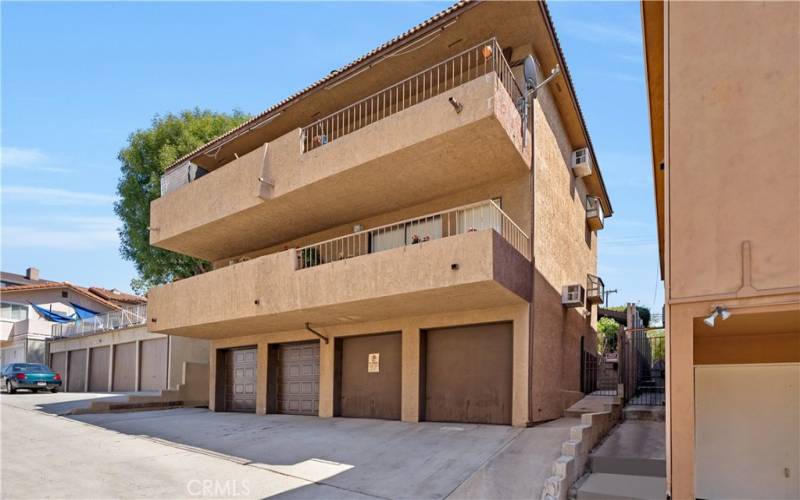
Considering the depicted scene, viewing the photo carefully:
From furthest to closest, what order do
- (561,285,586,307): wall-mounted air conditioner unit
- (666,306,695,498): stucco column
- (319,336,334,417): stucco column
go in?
(319,336,334,417): stucco column < (561,285,586,307): wall-mounted air conditioner unit < (666,306,695,498): stucco column

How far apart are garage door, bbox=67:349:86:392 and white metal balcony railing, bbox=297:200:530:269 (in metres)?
→ 22.9

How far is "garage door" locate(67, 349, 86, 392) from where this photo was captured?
31.5 meters

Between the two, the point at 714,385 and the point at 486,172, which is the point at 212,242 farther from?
the point at 714,385

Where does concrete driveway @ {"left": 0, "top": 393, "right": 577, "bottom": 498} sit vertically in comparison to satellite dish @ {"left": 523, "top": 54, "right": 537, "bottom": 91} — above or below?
below

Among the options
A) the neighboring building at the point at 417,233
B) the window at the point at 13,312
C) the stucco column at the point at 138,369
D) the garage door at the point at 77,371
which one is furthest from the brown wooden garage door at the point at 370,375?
the window at the point at 13,312

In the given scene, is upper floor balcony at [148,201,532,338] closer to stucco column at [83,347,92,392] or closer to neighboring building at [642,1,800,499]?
neighboring building at [642,1,800,499]

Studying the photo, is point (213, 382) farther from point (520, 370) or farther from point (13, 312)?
point (13, 312)

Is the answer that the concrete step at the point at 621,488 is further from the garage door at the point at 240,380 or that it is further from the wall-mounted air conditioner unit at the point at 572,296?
the garage door at the point at 240,380

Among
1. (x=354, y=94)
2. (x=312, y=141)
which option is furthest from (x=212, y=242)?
(x=354, y=94)

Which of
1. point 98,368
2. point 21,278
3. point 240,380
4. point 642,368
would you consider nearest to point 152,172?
point 98,368

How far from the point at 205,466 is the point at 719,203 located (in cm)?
923

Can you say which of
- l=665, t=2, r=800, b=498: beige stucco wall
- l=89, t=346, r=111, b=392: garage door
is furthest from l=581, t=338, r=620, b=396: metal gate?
l=89, t=346, r=111, b=392: garage door

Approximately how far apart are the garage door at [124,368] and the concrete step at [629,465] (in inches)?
933

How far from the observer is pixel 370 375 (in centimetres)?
1487
